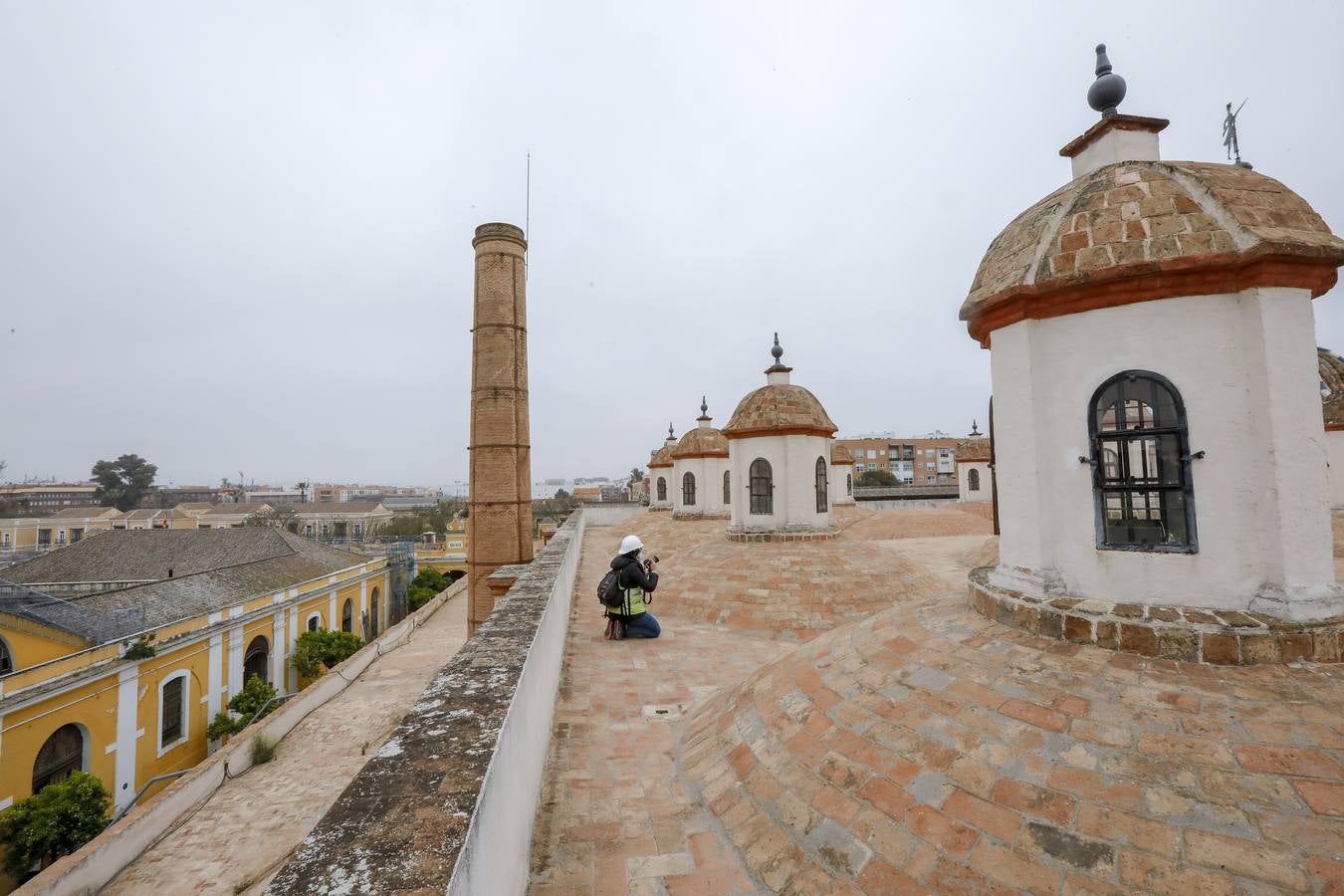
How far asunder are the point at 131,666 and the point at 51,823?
446 centimetres

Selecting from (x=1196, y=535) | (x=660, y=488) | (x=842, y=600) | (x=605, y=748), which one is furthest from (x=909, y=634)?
(x=660, y=488)

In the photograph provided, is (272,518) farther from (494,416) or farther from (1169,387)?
(1169,387)

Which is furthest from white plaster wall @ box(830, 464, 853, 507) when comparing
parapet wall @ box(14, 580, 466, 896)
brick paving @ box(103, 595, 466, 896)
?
parapet wall @ box(14, 580, 466, 896)

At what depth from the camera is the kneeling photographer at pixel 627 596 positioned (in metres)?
7.23

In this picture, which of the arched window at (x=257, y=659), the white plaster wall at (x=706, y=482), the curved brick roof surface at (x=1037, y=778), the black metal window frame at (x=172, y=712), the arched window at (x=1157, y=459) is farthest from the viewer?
the white plaster wall at (x=706, y=482)

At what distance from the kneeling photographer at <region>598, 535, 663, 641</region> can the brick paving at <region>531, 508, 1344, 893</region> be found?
2861mm

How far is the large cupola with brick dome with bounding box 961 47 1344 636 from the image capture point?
317 centimetres

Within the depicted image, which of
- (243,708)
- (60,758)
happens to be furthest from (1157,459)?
(243,708)

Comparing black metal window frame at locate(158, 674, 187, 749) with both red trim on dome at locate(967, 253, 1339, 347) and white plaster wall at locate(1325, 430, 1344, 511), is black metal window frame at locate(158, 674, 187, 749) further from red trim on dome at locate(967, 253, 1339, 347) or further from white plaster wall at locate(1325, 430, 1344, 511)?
white plaster wall at locate(1325, 430, 1344, 511)

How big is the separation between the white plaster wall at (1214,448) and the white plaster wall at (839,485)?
68.9ft

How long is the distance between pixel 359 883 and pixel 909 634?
345 centimetres

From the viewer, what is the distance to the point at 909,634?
13.1 feet

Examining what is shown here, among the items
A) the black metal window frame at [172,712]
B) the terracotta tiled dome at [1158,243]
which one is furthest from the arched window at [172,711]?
the terracotta tiled dome at [1158,243]

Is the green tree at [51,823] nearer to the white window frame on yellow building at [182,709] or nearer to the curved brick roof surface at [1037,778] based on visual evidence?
the white window frame on yellow building at [182,709]
